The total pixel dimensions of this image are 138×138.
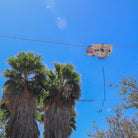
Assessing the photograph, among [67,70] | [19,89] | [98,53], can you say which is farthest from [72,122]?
[98,53]

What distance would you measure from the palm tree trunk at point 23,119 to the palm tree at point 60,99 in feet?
3.90

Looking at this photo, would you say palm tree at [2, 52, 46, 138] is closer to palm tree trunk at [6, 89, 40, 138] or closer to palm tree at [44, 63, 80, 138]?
palm tree trunk at [6, 89, 40, 138]

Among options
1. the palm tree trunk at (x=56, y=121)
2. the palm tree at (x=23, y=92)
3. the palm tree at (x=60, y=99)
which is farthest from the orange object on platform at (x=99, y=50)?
the palm tree trunk at (x=56, y=121)

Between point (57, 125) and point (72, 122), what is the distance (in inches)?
133

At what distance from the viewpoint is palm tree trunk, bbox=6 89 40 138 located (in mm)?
8383

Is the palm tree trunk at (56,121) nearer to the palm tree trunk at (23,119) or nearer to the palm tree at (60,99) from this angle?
the palm tree at (60,99)

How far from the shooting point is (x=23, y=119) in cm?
880

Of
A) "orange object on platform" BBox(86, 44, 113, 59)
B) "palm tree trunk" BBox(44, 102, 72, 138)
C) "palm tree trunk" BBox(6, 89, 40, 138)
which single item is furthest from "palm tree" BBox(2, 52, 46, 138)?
"orange object on platform" BBox(86, 44, 113, 59)

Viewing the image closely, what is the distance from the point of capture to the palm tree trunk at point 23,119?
27.5ft

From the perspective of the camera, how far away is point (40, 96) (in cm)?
1045

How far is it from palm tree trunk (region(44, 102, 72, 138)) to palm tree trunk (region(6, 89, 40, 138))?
2.82ft

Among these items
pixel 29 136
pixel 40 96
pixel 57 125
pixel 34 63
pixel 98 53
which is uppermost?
pixel 98 53

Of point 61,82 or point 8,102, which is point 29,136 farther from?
point 61,82

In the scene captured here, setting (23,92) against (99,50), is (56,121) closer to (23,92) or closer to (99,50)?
(23,92)
